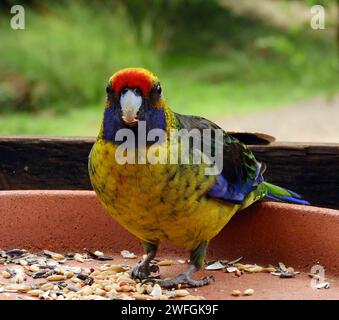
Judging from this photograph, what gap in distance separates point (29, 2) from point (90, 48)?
221 centimetres

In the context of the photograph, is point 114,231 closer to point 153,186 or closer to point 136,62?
point 153,186

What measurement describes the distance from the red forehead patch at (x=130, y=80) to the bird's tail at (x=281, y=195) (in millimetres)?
685

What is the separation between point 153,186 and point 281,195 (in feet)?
2.04

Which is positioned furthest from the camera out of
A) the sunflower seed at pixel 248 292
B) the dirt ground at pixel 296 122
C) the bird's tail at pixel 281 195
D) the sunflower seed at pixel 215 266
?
the dirt ground at pixel 296 122

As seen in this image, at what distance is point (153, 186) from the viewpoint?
216 centimetres

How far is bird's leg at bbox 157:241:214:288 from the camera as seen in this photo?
2.29 metres

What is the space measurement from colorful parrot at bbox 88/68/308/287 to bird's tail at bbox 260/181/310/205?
0.29 meters

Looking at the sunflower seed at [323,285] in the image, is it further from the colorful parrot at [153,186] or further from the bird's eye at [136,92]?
the bird's eye at [136,92]

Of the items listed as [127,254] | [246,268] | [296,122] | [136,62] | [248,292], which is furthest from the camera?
[136,62]

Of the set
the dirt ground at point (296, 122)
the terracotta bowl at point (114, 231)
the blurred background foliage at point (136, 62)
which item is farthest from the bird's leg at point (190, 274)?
the blurred background foliage at point (136, 62)

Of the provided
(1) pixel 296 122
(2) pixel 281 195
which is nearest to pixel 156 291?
(2) pixel 281 195

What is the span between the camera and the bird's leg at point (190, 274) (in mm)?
2295

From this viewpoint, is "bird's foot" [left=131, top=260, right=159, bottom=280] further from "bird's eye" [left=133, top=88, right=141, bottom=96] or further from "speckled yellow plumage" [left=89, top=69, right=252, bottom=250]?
"bird's eye" [left=133, top=88, right=141, bottom=96]
